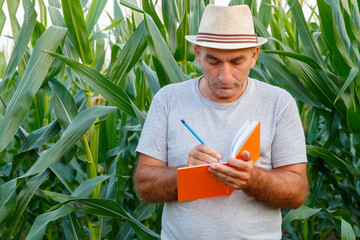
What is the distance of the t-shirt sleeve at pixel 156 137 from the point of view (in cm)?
166

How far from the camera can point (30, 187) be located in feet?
7.47

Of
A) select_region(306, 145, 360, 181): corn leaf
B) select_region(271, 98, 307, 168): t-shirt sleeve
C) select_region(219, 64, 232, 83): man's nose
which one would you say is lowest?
select_region(306, 145, 360, 181): corn leaf

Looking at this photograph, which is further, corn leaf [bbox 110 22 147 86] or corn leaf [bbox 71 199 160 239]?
corn leaf [bbox 110 22 147 86]

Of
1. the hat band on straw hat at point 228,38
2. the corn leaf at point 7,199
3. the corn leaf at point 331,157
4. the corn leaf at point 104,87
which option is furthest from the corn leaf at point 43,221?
the corn leaf at point 331,157

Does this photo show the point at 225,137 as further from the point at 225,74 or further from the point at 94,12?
the point at 94,12

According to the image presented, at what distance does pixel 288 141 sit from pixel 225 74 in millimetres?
288

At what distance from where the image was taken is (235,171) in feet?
4.51

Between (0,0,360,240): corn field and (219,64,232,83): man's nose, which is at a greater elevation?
(219,64,232,83): man's nose

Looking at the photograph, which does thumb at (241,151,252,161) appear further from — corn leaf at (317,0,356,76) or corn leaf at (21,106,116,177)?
corn leaf at (317,0,356,76)

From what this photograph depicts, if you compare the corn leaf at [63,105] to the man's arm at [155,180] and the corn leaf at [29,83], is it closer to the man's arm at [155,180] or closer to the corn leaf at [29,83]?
the corn leaf at [29,83]

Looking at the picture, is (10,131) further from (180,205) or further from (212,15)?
(212,15)

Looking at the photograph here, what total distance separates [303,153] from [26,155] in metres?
1.36

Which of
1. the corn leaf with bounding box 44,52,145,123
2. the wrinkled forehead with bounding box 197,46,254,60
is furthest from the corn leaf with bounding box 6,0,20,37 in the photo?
the wrinkled forehead with bounding box 197,46,254,60

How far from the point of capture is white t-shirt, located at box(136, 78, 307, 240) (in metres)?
1.61
